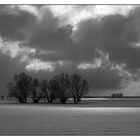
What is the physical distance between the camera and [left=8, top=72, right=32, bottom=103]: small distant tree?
44.2 meters

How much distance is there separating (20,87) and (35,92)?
10.3 ft

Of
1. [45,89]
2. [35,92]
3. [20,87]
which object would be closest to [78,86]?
[45,89]

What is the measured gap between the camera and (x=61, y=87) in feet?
131

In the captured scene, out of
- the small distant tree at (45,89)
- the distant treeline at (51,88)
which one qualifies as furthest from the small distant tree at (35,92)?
the small distant tree at (45,89)

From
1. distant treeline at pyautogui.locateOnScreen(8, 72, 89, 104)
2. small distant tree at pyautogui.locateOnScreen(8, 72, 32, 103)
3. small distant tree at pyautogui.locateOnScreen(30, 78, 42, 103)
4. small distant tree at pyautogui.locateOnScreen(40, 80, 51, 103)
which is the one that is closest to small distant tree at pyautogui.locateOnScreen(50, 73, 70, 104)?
A: distant treeline at pyautogui.locateOnScreen(8, 72, 89, 104)

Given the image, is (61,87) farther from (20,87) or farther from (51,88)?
(20,87)

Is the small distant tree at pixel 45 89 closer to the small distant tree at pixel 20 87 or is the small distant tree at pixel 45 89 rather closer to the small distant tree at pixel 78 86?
the small distant tree at pixel 20 87

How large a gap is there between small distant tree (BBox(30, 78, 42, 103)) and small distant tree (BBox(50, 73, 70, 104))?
305cm

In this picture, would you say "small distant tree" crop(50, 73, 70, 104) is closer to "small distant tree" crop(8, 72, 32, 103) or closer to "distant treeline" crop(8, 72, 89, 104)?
"distant treeline" crop(8, 72, 89, 104)

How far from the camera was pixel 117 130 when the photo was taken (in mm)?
10578

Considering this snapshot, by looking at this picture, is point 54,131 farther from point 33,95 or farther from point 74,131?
point 33,95

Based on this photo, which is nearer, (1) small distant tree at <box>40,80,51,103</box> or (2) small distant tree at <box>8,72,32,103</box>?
(1) small distant tree at <box>40,80,51,103</box>

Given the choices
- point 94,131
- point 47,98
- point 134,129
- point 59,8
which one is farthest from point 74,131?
point 47,98
